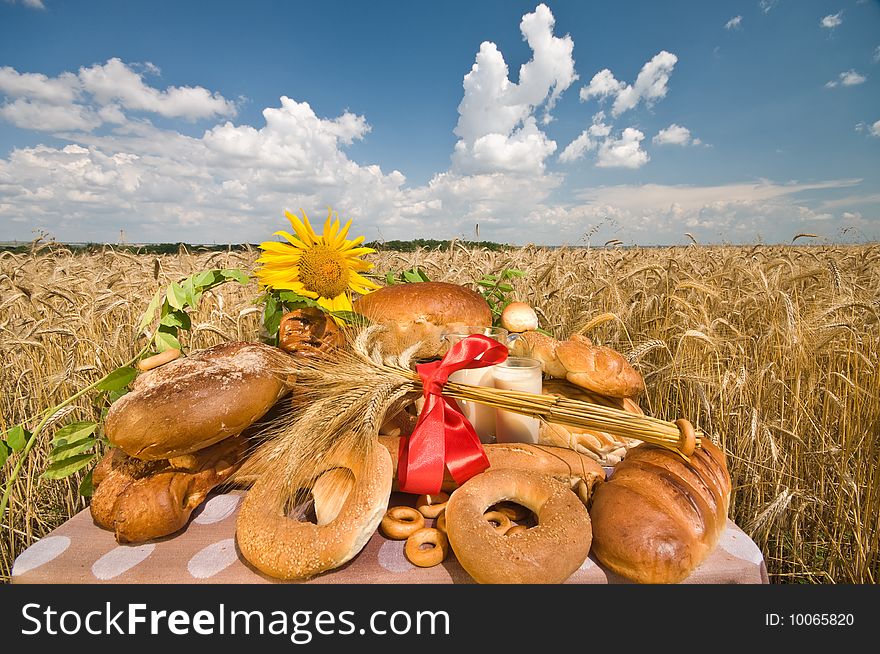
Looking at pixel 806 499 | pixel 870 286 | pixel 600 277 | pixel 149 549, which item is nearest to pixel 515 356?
pixel 149 549

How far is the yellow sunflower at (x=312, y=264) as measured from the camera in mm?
1721

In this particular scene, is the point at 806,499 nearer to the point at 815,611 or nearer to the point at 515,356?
the point at 815,611

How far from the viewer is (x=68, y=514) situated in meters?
2.24

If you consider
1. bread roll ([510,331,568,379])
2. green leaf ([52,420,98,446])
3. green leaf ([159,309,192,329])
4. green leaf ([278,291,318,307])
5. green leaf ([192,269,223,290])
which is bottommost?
green leaf ([52,420,98,446])

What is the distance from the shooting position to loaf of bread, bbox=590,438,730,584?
1015 millimetres

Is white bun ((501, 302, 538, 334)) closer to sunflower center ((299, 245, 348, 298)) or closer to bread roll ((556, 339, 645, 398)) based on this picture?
bread roll ((556, 339, 645, 398))

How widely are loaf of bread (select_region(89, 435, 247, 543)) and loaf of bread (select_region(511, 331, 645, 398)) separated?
3.80ft

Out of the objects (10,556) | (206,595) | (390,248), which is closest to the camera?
(206,595)

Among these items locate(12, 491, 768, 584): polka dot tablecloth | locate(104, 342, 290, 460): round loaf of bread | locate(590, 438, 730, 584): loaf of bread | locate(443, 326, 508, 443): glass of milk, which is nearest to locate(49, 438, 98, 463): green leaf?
locate(12, 491, 768, 584): polka dot tablecloth

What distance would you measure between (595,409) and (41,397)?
9.19ft

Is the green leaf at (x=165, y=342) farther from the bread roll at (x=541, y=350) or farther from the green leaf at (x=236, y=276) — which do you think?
the bread roll at (x=541, y=350)

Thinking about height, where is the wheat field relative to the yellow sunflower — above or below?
below

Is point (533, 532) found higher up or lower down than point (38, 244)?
lower down

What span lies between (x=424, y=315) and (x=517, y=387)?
0.48 meters
